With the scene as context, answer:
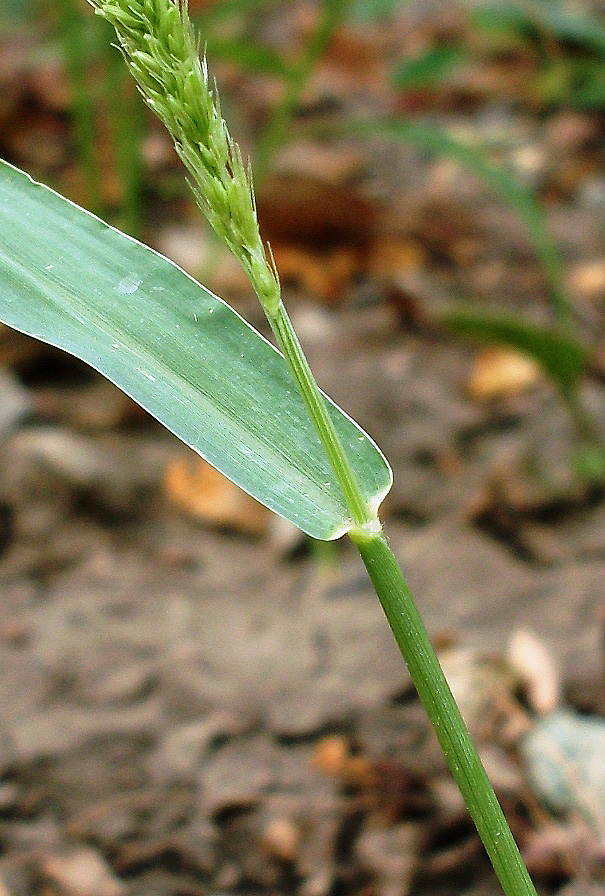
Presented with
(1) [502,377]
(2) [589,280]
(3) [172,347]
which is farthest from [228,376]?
(2) [589,280]

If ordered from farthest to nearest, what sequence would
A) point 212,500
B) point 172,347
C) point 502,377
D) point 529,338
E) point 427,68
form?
point 427,68
point 502,377
point 212,500
point 529,338
point 172,347

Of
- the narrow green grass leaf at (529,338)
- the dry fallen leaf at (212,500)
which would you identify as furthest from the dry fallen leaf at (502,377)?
the dry fallen leaf at (212,500)

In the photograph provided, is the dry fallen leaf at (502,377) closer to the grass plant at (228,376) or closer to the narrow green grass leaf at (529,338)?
the narrow green grass leaf at (529,338)

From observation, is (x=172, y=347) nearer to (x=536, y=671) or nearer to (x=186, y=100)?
(x=186, y=100)

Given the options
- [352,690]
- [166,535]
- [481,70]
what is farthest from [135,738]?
[481,70]

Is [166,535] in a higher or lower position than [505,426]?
higher

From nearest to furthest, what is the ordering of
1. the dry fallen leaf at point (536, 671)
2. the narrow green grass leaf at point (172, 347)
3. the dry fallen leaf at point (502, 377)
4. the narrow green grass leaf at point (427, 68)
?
the narrow green grass leaf at point (172, 347)
the dry fallen leaf at point (536, 671)
the dry fallen leaf at point (502, 377)
the narrow green grass leaf at point (427, 68)

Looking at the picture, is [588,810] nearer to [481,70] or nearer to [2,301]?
[2,301]

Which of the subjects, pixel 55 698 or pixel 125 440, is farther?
pixel 125 440
